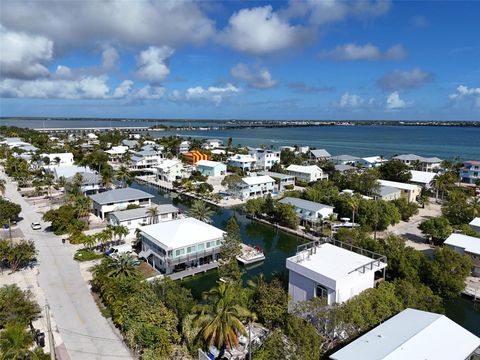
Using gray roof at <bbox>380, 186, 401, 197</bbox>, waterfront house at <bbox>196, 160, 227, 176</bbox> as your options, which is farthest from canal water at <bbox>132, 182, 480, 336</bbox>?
gray roof at <bbox>380, 186, 401, 197</bbox>

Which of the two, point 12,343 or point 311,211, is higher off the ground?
point 12,343

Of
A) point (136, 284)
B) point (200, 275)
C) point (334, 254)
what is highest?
point (334, 254)

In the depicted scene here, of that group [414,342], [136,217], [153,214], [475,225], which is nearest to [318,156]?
[475,225]

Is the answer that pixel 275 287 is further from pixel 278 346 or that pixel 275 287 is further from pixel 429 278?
pixel 429 278

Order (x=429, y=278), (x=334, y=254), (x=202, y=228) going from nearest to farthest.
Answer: (x=334, y=254) → (x=429, y=278) → (x=202, y=228)

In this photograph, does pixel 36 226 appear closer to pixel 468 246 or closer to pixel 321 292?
pixel 321 292

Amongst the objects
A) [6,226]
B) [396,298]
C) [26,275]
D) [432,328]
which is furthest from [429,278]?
[6,226]
